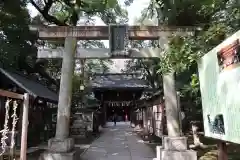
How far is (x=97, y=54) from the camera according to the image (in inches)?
430

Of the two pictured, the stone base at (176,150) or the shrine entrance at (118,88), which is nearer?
the stone base at (176,150)

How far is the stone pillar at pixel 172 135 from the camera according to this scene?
930 cm

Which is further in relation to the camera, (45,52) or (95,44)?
(95,44)

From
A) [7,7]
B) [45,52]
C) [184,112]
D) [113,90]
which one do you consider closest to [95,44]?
[113,90]

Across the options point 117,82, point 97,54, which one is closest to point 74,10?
point 97,54

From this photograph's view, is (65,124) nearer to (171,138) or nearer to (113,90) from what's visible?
(171,138)

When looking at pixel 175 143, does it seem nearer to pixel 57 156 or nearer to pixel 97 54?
pixel 57 156

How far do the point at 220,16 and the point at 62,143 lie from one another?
20.9ft

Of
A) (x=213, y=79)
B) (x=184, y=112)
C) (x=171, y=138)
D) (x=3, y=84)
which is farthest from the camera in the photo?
(x=184, y=112)

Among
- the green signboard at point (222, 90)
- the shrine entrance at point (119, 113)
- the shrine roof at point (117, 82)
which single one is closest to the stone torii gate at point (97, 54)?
the green signboard at point (222, 90)

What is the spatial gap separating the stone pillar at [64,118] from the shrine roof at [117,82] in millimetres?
20635

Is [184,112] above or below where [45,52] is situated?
below

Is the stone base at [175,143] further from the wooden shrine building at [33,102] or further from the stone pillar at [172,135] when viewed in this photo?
the wooden shrine building at [33,102]

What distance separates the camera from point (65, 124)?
32.9 ft
